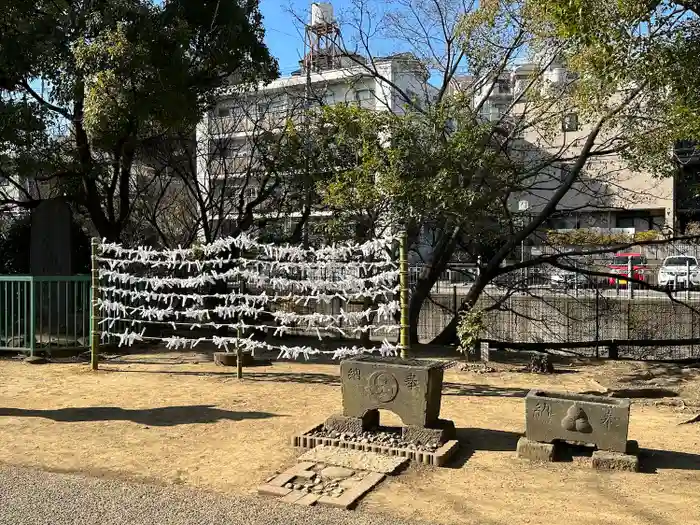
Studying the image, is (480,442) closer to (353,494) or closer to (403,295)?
(353,494)

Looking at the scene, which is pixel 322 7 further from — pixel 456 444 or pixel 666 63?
pixel 456 444

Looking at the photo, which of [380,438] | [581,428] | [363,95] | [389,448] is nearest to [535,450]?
[581,428]

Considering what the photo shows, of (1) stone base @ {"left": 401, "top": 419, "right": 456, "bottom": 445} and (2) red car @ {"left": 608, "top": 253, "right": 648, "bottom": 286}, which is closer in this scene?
(1) stone base @ {"left": 401, "top": 419, "right": 456, "bottom": 445}

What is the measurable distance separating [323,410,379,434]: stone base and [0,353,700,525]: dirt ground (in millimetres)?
415

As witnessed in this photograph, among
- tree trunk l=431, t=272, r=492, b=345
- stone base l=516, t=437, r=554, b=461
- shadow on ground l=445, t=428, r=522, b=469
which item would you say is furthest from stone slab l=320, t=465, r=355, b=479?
tree trunk l=431, t=272, r=492, b=345

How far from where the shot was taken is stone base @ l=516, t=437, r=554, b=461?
218 inches

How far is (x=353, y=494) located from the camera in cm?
479

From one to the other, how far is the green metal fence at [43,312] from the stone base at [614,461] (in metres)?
8.93

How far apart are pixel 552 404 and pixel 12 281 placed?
9539mm

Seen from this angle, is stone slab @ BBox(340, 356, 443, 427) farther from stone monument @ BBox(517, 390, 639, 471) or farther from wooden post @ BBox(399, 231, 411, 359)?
wooden post @ BBox(399, 231, 411, 359)

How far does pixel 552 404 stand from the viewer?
18.2 ft

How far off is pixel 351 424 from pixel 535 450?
1.61m

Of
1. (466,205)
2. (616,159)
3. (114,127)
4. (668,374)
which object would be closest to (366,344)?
(466,205)

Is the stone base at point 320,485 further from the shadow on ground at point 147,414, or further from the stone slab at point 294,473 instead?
the shadow on ground at point 147,414
